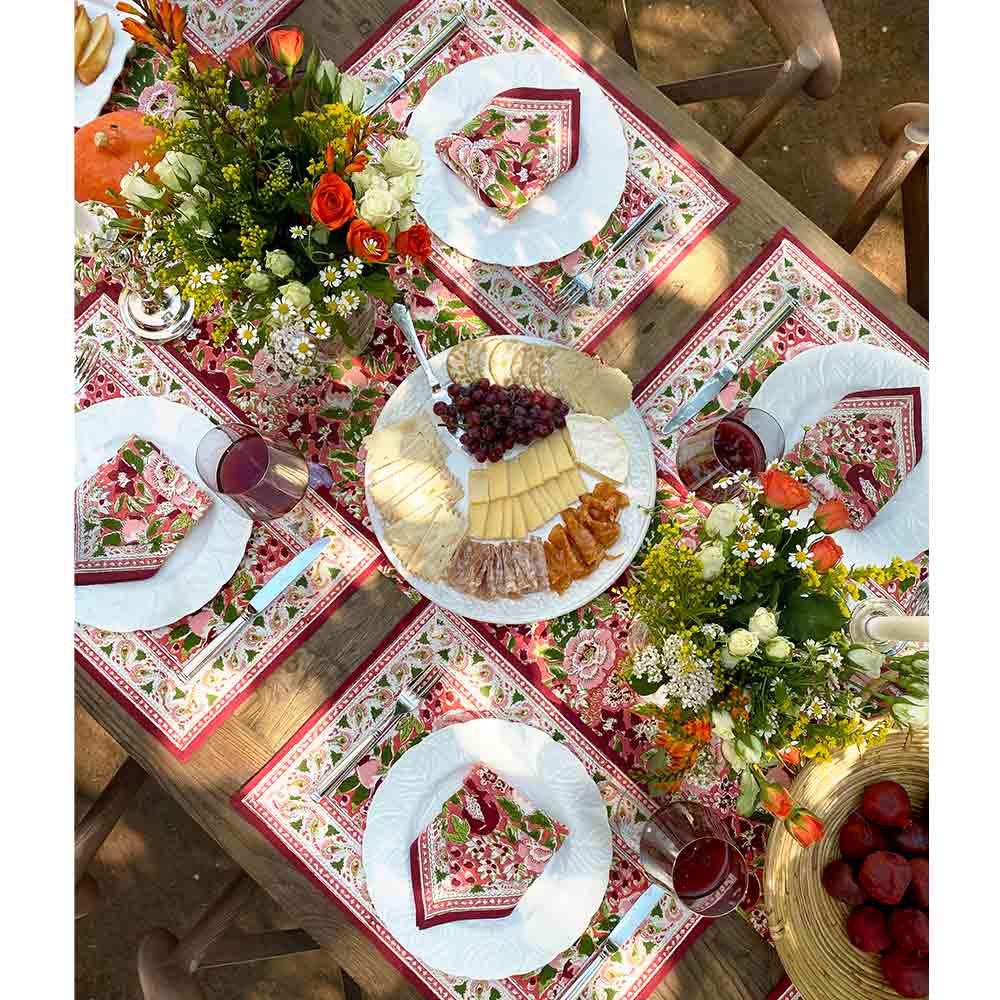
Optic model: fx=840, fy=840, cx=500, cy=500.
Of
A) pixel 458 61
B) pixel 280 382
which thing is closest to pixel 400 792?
pixel 280 382

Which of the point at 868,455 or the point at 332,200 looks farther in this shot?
the point at 868,455

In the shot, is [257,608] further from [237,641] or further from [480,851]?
[480,851]

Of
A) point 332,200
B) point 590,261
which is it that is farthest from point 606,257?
point 332,200

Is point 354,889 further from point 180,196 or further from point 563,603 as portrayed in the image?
point 180,196

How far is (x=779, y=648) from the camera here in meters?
1.12

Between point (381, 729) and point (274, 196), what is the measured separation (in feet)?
3.20

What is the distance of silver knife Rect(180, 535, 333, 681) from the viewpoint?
1.61 metres

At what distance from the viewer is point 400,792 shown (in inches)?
61.2

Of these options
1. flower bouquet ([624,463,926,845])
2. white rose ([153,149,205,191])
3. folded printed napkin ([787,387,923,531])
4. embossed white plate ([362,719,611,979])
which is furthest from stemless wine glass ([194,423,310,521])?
folded printed napkin ([787,387,923,531])

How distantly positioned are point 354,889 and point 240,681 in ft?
1.47

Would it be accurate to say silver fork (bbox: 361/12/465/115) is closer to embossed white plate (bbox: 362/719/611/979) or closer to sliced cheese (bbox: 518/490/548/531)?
sliced cheese (bbox: 518/490/548/531)

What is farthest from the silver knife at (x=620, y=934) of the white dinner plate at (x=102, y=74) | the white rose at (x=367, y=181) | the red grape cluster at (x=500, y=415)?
the white dinner plate at (x=102, y=74)
